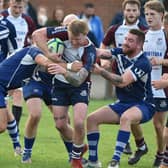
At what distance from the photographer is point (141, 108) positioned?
10695 millimetres

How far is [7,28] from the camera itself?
13.0 meters

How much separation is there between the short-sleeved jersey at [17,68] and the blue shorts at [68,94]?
1.33ft

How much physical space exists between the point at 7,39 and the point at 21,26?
0.37m

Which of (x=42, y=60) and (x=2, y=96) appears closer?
(x=42, y=60)

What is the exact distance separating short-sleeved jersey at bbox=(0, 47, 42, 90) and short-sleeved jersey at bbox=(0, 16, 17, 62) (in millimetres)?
2340

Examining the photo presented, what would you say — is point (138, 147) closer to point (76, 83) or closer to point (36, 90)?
point (36, 90)

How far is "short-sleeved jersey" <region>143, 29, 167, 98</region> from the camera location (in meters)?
11.6

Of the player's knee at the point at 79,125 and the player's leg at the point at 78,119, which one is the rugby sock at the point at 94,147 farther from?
the player's knee at the point at 79,125

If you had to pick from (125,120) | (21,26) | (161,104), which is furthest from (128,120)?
(21,26)

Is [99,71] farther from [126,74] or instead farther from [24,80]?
[24,80]

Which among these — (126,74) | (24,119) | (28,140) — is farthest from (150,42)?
(24,119)

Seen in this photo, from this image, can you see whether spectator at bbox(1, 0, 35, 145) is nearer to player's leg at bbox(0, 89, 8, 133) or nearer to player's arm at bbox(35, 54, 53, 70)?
player's leg at bbox(0, 89, 8, 133)

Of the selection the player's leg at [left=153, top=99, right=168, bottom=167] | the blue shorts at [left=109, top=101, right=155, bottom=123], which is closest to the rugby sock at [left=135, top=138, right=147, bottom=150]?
the player's leg at [left=153, top=99, right=168, bottom=167]

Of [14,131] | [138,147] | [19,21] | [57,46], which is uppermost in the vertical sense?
[57,46]
